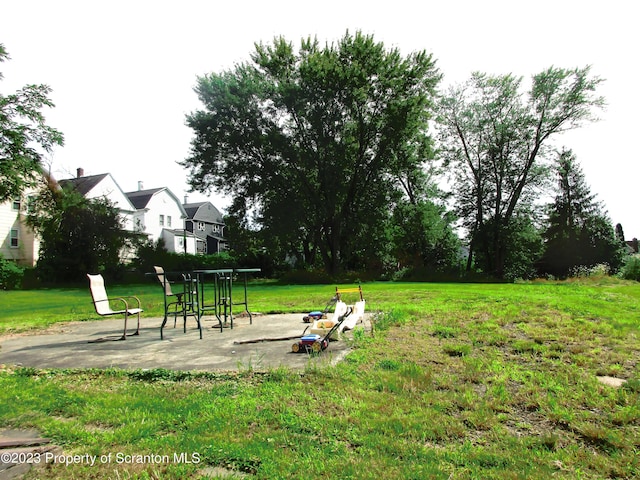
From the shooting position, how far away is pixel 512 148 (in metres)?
37.2

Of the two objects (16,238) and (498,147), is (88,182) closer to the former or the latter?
(16,238)

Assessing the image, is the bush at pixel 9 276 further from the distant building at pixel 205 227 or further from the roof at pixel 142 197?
the distant building at pixel 205 227

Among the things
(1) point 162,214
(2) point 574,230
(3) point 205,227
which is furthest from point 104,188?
(2) point 574,230

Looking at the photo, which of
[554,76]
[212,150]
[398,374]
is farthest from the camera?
[554,76]

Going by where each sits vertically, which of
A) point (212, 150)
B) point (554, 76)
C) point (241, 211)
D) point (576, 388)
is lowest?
point (576, 388)

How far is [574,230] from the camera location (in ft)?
139

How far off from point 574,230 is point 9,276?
46916 mm

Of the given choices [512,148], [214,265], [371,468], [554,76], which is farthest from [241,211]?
[371,468]

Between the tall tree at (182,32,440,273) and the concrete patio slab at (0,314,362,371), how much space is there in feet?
77.2

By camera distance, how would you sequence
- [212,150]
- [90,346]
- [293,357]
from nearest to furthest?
[293,357], [90,346], [212,150]

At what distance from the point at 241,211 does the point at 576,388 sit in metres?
31.0

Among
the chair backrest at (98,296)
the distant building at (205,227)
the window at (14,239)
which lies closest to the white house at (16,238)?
the window at (14,239)

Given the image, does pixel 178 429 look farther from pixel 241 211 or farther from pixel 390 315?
pixel 241 211

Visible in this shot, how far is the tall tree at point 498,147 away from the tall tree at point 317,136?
679 centimetres
